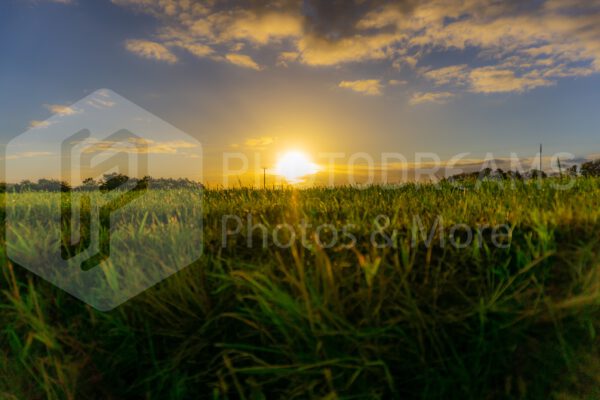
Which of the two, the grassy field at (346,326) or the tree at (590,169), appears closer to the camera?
the grassy field at (346,326)

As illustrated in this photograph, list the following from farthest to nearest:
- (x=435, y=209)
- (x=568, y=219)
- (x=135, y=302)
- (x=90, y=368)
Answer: (x=435, y=209) < (x=568, y=219) < (x=135, y=302) < (x=90, y=368)

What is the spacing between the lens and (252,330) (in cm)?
224

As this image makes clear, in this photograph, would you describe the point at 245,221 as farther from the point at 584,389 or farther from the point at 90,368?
the point at 584,389

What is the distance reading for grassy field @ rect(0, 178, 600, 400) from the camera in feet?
6.66

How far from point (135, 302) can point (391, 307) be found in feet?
4.83

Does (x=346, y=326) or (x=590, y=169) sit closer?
(x=346, y=326)

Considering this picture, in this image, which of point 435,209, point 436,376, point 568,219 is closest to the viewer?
point 436,376

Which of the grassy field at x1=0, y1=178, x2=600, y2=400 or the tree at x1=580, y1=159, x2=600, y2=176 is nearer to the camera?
the grassy field at x1=0, y1=178, x2=600, y2=400

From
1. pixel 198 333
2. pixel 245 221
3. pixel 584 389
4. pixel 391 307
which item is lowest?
pixel 584 389

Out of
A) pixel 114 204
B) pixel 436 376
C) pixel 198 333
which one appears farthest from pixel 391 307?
pixel 114 204

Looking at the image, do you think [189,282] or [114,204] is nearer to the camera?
[189,282]

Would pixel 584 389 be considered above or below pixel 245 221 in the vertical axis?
below

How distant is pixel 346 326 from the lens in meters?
2.08

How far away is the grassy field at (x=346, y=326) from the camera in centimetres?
203
